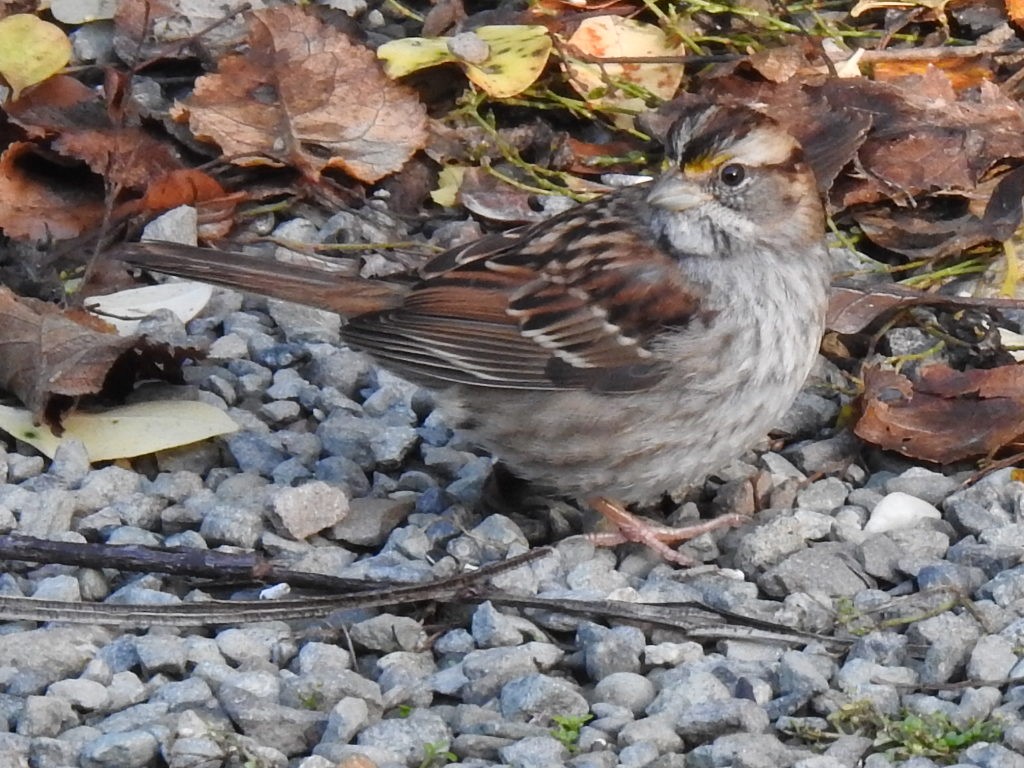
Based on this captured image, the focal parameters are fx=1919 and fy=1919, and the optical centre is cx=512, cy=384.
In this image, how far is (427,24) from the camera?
463 centimetres

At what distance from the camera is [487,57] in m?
4.39

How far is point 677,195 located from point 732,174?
0.39 feet

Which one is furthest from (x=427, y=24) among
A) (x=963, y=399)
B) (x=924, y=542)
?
(x=924, y=542)

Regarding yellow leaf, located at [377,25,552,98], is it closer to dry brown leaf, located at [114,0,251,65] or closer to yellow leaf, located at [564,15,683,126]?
yellow leaf, located at [564,15,683,126]

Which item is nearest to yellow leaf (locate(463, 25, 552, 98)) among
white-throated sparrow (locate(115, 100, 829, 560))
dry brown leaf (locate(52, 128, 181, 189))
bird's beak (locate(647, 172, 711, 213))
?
dry brown leaf (locate(52, 128, 181, 189))

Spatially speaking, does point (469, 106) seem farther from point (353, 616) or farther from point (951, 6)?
point (353, 616)

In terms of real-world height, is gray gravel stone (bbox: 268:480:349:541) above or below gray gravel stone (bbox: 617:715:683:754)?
below

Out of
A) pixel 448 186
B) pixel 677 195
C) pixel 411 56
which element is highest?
pixel 677 195

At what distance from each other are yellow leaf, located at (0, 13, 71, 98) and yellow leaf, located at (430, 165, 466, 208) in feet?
2.90

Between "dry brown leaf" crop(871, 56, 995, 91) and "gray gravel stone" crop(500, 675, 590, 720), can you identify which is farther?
"dry brown leaf" crop(871, 56, 995, 91)

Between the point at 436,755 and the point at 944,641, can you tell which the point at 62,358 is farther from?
the point at 944,641

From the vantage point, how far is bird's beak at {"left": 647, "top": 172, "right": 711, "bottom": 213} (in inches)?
135

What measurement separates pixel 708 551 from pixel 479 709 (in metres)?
0.78

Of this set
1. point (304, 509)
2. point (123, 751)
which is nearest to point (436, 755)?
point (123, 751)
